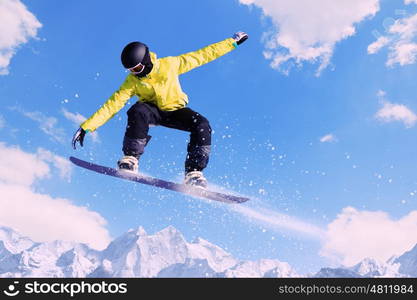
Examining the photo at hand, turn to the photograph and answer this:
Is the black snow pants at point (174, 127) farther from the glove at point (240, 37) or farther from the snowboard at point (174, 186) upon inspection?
the glove at point (240, 37)

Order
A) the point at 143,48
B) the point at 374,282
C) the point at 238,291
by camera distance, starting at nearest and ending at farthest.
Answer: the point at 238,291 → the point at 143,48 → the point at 374,282

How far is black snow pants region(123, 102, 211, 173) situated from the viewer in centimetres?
827

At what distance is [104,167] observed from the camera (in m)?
8.47

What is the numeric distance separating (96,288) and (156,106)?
11.7 ft

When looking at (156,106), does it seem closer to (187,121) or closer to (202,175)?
(187,121)

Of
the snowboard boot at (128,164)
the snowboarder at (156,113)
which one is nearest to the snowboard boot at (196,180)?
the snowboarder at (156,113)

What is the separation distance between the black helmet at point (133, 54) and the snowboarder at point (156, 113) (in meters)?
0.13

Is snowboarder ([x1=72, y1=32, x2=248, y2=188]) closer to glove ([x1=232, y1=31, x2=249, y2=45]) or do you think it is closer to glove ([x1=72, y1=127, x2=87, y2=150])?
glove ([x1=72, y1=127, x2=87, y2=150])

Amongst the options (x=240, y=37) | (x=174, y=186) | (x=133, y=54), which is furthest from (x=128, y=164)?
(x=240, y=37)

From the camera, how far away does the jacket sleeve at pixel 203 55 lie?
29.0 ft

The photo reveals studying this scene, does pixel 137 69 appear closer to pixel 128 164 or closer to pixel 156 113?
pixel 156 113

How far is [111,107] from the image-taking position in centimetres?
840

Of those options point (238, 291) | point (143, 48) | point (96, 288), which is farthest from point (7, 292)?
point (143, 48)

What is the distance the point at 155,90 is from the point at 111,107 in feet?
2.98
